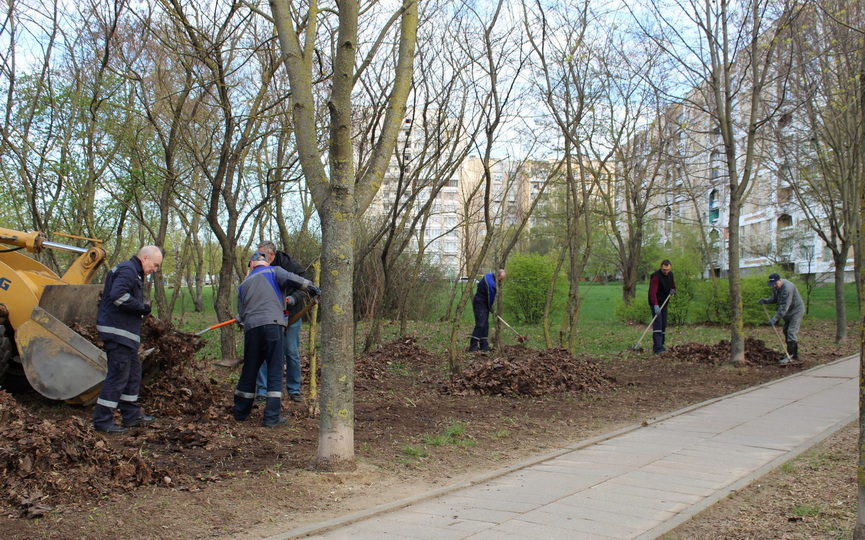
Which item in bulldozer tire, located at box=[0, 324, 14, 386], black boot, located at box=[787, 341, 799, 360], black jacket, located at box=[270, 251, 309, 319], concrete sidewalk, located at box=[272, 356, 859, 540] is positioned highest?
black jacket, located at box=[270, 251, 309, 319]

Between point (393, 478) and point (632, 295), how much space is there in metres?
24.0

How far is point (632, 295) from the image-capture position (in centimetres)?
2812

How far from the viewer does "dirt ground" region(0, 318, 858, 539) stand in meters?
4.45

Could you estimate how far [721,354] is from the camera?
45.1 ft

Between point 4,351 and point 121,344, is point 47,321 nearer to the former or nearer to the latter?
point 4,351

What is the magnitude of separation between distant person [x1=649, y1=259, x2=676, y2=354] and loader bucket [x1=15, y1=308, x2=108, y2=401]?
1114cm

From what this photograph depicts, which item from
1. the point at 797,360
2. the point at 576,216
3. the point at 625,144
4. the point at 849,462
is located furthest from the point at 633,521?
the point at 625,144

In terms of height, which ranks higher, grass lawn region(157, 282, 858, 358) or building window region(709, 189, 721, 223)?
building window region(709, 189, 721, 223)

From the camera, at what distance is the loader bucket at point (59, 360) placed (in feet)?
23.7

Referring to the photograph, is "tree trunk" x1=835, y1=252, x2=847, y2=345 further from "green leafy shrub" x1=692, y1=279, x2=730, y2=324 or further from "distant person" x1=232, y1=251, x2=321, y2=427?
"distant person" x1=232, y1=251, x2=321, y2=427

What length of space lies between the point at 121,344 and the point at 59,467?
6.78 ft

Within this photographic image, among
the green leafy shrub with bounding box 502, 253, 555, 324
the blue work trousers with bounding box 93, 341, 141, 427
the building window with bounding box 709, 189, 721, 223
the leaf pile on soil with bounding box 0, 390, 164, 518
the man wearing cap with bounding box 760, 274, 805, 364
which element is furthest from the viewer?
the building window with bounding box 709, 189, 721, 223

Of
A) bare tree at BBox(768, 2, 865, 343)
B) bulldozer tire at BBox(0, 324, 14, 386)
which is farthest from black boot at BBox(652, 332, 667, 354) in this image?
bulldozer tire at BBox(0, 324, 14, 386)

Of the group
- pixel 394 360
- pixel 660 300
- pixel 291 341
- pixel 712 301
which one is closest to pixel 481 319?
pixel 394 360
